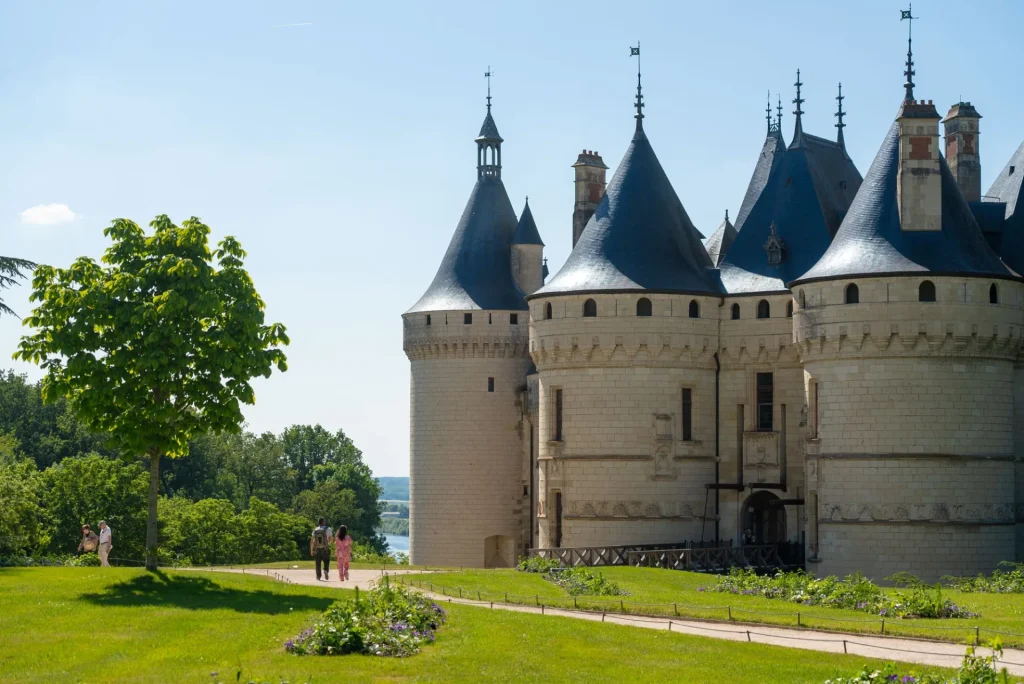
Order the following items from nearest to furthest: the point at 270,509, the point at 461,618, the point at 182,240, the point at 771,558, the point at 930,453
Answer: the point at 461,618 < the point at 182,240 < the point at 930,453 < the point at 771,558 < the point at 270,509

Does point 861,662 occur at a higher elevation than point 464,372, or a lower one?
lower

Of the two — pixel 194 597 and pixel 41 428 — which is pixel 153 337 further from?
pixel 41 428

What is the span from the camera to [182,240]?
34781 mm

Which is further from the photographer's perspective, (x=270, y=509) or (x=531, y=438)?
(x=270, y=509)

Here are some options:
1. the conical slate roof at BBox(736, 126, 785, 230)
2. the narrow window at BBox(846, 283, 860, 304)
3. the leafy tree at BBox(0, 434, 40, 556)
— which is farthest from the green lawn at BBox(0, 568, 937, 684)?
the conical slate roof at BBox(736, 126, 785, 230)

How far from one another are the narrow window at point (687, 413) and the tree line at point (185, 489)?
15041mm

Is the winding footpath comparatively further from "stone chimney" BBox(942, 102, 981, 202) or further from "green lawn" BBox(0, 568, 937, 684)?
"stone chimney" BBox(942, 102, 981, 202)

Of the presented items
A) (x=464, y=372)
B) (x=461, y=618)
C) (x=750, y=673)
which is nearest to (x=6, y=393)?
(x=464, y=372)

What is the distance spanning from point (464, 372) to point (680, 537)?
13035mm

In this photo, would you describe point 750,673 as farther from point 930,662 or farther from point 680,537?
point 680,537

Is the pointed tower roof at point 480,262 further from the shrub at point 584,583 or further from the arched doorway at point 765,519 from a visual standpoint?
the shrub at point 584,583

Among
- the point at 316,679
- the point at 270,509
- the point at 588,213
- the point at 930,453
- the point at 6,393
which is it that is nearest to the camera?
the point at 316,679

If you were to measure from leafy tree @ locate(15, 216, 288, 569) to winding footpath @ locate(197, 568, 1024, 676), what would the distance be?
21.8 ft

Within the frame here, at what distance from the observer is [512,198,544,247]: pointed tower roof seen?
59938 mm
